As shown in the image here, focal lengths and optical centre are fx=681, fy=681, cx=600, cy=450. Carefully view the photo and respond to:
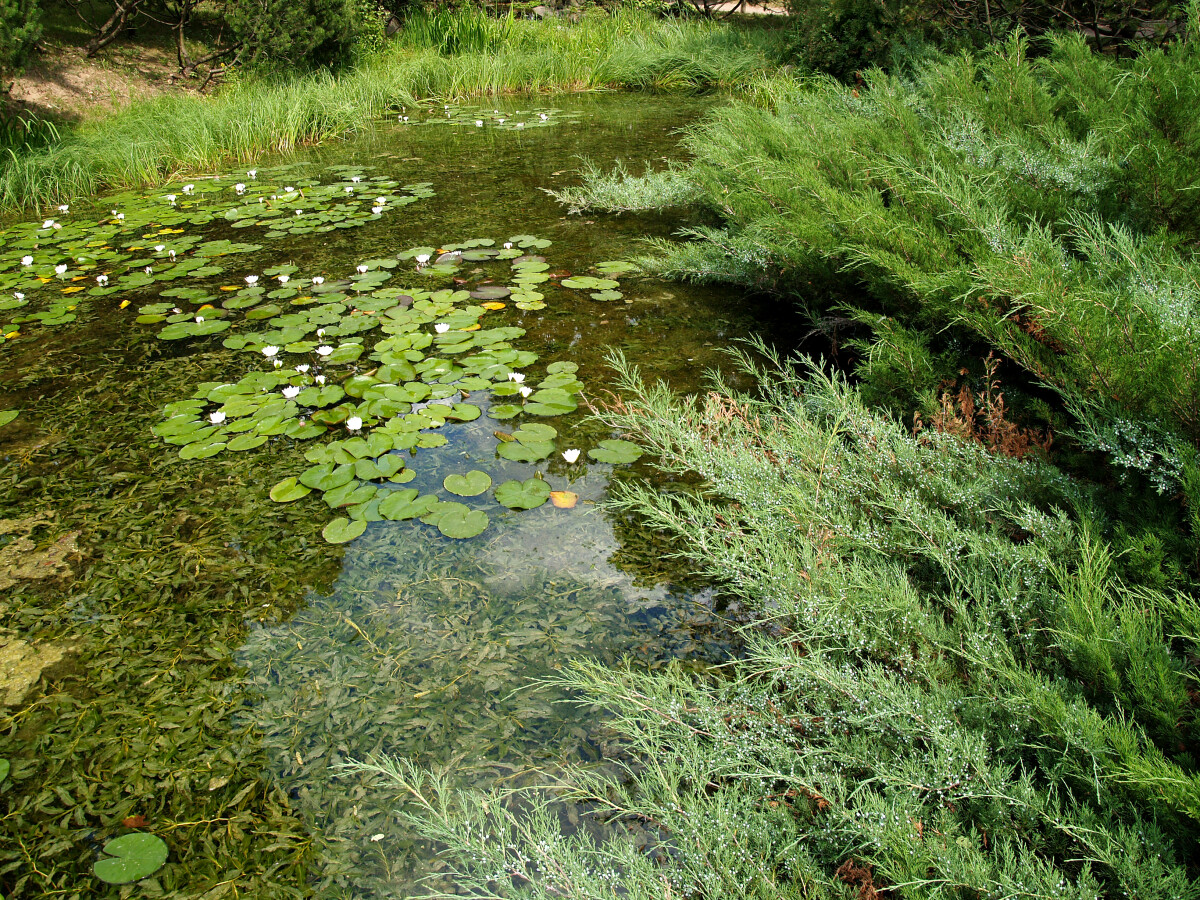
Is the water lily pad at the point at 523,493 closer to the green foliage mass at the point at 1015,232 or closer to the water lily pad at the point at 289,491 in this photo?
the water lily pad at the point at 289,491

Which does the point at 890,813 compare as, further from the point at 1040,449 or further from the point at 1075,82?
the point at 1075,82

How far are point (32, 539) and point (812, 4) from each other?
23.7ft

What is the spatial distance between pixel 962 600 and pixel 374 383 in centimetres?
235

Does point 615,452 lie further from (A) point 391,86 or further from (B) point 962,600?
(A) point 391,86

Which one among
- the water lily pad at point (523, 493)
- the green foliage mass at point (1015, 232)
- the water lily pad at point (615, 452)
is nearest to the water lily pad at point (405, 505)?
the water lily pad at point (523, 493)

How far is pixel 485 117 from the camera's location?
25.6ft

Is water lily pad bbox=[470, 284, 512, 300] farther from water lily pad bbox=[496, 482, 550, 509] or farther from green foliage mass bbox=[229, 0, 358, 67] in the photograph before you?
green foliage mass bbox=[229, 0, 358, 67]

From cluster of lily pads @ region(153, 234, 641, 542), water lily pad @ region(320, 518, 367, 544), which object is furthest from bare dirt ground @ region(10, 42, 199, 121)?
water lily pad @ region(320, 518, 367, 544)

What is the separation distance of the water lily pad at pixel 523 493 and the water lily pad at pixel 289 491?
0.67 meters

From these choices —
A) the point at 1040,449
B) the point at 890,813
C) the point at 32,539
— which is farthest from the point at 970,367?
the point at 32,539

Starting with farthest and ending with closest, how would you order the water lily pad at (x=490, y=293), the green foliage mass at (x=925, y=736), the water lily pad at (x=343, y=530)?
1. the water lily pad at (x=490, y=293)
2. the water lily pad at (x=343, y=530)
3. the green foliage mass at (x=925, y=736)

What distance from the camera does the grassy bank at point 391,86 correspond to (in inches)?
228

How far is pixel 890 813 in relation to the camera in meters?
1.00

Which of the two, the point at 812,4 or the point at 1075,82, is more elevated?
the point at 812,4
